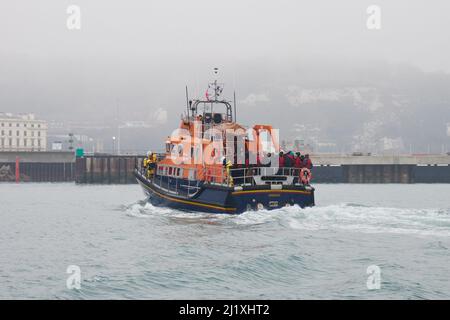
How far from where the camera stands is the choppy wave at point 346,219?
82.1ft

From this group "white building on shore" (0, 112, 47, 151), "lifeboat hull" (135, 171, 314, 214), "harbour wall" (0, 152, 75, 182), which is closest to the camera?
"lifeboat hull" (135, 171, 314, 214)

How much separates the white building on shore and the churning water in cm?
16546

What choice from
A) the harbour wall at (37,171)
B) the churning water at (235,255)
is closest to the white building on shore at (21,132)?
the harbour wall at (37,171)

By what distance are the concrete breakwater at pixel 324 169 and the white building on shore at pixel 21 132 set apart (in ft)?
330

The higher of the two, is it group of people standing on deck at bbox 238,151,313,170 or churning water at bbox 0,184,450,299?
group of people standing on deck at bbox 238,151,313,170

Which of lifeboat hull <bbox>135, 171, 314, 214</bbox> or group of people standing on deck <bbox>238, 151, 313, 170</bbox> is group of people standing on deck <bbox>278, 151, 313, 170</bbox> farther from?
lifeboat hull <bbox>135, 171, 314, 214</bbox>

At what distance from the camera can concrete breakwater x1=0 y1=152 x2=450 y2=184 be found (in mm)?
82875

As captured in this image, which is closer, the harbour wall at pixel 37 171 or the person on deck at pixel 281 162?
the person on deck at pixel 281 162

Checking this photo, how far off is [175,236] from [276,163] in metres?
9.69

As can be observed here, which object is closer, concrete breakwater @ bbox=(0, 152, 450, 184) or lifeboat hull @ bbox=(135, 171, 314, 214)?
lifeboat hull @ bbox=(135, 171, 314, 214)

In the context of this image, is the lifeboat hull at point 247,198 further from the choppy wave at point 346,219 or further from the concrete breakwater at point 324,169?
the concrete breakwater at point 324,169

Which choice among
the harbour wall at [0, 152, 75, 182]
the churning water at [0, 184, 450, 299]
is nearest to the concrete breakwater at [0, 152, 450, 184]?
the harbour wall at [0, 152, 75, 182]
